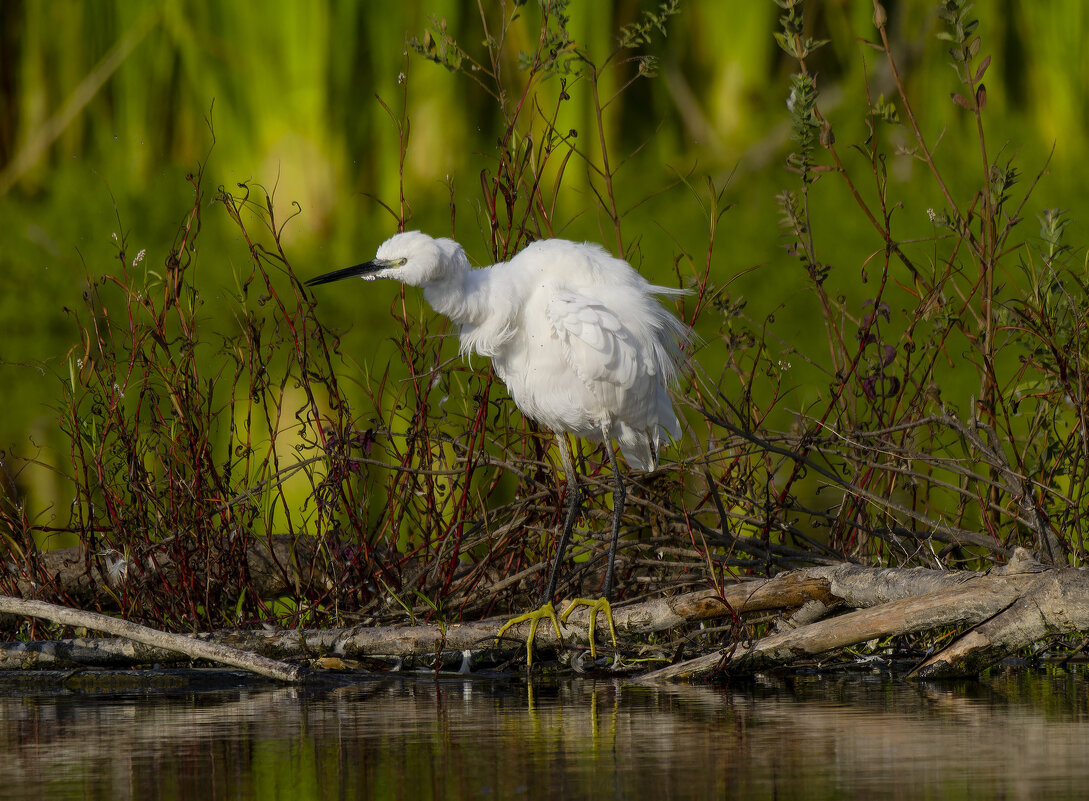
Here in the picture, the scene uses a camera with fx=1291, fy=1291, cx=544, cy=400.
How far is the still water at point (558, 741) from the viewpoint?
2045mm

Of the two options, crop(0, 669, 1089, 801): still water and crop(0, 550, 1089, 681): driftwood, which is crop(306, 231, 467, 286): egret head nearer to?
crop(0, 550, 1089, 681): driftwood

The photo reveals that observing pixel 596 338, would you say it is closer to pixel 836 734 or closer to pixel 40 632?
pixel 836 734

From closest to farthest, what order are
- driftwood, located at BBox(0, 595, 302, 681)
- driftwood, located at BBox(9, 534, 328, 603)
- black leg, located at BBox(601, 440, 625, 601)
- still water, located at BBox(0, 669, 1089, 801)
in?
1. still water, located at BBox(0, 669, 1089, 801)
2. driftwood, located at BBox(0, 595, 302, 681)
3. black leg, located at BBox(601, 440, 625, 601)
4. driftwood, located at BBox(9, 534, 328, 603)

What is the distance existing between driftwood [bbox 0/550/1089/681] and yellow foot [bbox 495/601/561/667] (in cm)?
3

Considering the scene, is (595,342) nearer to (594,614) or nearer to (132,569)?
(594,614)

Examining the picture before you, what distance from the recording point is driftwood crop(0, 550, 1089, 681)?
10.1 feet

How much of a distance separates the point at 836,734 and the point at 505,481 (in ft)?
16.1

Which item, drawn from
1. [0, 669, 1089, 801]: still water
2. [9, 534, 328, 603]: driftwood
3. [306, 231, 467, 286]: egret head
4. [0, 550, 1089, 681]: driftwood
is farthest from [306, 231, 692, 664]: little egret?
[9, 534, 328, 603]: driftwood

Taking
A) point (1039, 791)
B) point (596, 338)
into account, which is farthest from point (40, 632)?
point (1039, 791)

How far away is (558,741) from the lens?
2494mm

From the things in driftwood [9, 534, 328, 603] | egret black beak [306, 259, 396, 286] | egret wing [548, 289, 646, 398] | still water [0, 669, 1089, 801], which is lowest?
still water [0, 669, 1089, 801]

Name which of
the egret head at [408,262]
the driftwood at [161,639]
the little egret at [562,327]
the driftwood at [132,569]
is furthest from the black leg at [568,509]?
the driftwood at [161,639]

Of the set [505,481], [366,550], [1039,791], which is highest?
[505,481]

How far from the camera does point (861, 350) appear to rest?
409 cm
